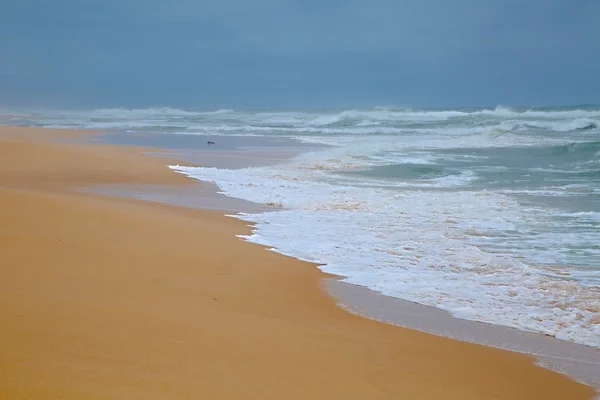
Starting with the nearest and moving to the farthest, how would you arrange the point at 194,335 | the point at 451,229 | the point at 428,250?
the point at 194,335 → the point at 428,250 → the point at 451,229

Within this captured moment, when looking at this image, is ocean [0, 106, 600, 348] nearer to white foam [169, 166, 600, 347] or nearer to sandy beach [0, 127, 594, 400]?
white foam [169, 166, 600, 347]

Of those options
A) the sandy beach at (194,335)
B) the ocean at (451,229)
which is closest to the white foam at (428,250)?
the ocean at (451,229)

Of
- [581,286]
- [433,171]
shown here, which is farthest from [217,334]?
[433,171]

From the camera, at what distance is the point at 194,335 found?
373 cm

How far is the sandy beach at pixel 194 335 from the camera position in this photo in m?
3.01

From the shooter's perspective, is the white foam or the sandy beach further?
the white foam

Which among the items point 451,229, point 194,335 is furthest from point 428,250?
point 194,335

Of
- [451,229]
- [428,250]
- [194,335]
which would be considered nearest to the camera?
[194,335]

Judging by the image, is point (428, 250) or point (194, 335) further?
point (428, 250)

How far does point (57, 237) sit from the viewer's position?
6.13 metres

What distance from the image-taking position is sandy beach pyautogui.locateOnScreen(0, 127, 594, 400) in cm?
301

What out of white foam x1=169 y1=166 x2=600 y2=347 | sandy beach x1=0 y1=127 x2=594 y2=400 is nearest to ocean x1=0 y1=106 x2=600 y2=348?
white foam x1=169 y1=166 x2=600 y2=347

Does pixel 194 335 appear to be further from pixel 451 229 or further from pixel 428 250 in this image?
pixel 451 229

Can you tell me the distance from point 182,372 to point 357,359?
1150 mm
